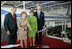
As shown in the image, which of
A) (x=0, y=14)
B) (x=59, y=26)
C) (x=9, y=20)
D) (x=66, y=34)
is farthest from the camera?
(x=59, y=26)

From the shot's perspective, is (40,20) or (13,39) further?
(40,20)

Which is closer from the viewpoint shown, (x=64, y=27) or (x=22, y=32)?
(x=22, y=32)

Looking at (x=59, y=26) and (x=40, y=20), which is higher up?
(x=40, y=20)

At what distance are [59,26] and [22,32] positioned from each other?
1.85m

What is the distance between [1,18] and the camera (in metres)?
2.15

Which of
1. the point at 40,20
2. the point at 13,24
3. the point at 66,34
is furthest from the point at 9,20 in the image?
the point at 66,34

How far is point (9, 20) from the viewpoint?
1514mm

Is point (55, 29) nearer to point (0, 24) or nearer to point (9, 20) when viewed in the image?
point (0, 24)

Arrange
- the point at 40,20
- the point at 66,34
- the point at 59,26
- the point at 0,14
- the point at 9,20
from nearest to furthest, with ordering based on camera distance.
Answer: the point at 9,20 → the point at 40,20 → the point at 0,14 → the point at 66,34 → the point at 59,26

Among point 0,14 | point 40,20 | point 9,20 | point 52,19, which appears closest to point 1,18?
point 0,14

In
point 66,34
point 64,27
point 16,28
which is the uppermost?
point 16,28

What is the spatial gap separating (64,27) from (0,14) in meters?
1.84

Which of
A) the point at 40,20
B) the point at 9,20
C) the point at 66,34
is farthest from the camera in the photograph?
the point at 66,34

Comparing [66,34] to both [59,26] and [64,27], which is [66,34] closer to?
[64,27]
